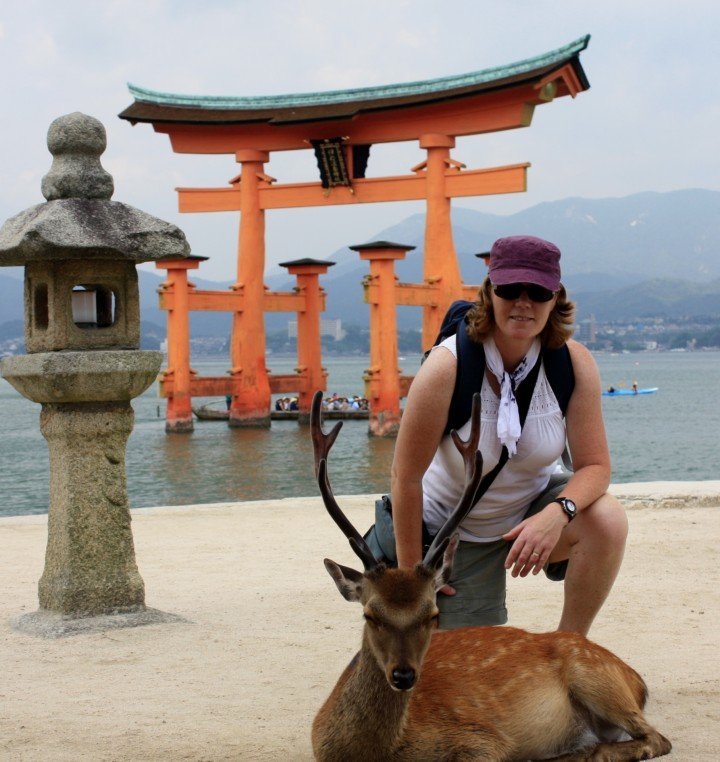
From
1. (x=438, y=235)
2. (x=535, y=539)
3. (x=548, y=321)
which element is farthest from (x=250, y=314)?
(x=535, y=539)

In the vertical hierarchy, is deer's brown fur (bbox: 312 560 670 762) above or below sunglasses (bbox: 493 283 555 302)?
below

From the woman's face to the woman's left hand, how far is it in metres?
0.52

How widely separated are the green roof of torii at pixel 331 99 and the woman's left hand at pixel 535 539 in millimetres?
18448

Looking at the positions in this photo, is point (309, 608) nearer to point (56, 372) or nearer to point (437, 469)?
point (56, 372)

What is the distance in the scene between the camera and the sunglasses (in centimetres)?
322

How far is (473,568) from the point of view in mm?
3533

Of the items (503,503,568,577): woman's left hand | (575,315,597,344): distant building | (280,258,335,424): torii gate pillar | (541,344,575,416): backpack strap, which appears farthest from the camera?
(575,315,597,344): distant building

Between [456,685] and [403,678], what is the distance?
506mm

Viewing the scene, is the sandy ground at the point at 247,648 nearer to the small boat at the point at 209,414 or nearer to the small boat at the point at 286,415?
the small boat at the point at 286,415

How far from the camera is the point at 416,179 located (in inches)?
905

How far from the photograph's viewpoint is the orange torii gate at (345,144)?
21.5 meters

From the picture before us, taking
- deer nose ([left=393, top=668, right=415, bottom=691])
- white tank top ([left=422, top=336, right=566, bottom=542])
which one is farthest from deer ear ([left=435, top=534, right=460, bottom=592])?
white tank top ([left=422, top=336, right=566, bottom=542])

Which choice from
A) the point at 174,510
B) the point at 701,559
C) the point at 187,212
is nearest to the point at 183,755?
the point at 701,559

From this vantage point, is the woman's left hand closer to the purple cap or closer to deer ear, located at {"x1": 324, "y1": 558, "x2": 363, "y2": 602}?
deer ear, located at {"x1": 324, "y1": 558, "x2": 363, "y2": 602}
